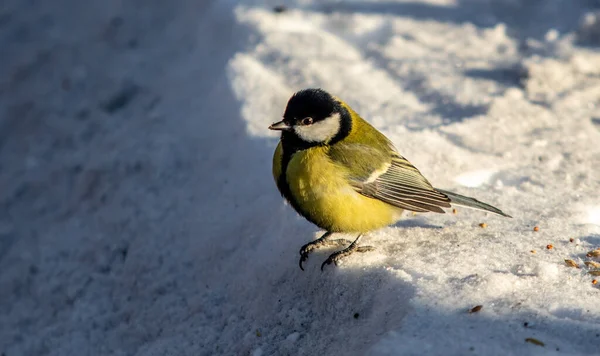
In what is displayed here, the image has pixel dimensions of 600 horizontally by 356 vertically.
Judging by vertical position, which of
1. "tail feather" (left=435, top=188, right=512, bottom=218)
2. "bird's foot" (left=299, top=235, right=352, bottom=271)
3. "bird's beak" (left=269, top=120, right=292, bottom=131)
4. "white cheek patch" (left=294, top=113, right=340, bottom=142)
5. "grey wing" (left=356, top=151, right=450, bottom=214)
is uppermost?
"bird's beak" (left=269, top=120, right=292, bottom=131)

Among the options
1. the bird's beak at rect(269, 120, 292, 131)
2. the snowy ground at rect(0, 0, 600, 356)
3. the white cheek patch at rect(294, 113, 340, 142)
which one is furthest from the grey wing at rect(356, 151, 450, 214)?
the bird's beak at rect(269, 120, 292, 131)

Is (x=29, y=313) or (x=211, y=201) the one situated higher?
(x=211, y=201)

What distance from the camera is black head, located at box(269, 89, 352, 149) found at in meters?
3.56

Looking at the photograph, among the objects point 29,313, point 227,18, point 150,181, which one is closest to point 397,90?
point 227,18

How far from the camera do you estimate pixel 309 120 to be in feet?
11.7

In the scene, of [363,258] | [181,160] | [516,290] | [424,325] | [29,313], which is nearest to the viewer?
[424,325]

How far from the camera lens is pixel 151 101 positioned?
19.6 feet

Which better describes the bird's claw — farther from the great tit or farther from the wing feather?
the wing feather

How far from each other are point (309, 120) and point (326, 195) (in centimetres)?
45

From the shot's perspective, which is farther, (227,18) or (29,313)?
(227,18)

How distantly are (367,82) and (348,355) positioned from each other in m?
3.20

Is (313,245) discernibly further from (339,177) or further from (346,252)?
(339,177)

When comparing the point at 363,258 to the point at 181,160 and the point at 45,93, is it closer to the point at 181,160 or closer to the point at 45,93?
the point at 181,160

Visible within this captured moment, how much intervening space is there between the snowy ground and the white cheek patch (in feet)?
2.07
